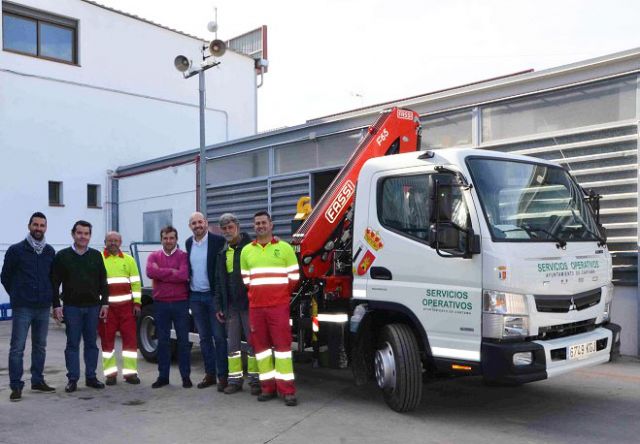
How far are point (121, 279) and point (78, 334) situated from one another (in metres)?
0.79

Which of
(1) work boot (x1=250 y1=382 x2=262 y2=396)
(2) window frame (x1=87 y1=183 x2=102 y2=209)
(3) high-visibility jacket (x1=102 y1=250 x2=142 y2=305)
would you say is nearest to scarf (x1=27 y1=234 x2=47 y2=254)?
(3) high-visibility jacket (x1=102 y1=250 x2=142 y2=305)

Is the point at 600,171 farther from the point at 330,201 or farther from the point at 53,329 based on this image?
the point at 53,329

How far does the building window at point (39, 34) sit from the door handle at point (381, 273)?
49.4 feet

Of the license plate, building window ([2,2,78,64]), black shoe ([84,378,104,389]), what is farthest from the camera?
building window ([2,2,78,64])

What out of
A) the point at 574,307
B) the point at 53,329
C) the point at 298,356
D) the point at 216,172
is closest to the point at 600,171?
the point at 574,307

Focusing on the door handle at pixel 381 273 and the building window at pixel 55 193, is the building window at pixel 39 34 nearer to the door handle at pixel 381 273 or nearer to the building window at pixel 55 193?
the building window at pixel 55 193

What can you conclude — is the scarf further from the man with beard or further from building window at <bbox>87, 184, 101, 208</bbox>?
building window at <bbox>87, 184, 101, 208</bbox>

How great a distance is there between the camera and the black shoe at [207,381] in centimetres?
700

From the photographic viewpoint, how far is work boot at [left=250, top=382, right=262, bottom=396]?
6.59 m

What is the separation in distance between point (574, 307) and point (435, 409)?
1.57m

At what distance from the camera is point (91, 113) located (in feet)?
61.8

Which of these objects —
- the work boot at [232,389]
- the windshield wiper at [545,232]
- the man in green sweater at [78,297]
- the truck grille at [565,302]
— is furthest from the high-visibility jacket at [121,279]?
the truck grille at [565,302]

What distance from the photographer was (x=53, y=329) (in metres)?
13.1

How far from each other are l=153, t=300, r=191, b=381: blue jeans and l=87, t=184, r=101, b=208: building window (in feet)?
41.4
